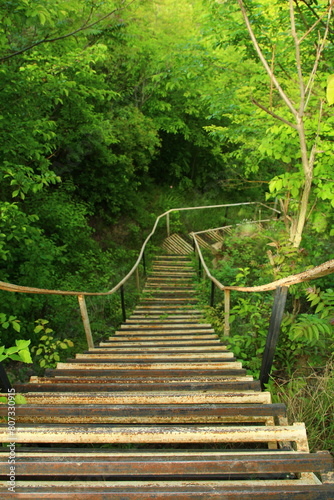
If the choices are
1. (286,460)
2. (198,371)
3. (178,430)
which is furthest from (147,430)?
(198,371)

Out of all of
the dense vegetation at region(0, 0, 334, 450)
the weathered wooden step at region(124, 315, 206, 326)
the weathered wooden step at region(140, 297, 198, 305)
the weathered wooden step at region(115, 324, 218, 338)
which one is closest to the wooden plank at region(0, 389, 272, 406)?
the dense vegetation at region(0, 0, 334, 450)

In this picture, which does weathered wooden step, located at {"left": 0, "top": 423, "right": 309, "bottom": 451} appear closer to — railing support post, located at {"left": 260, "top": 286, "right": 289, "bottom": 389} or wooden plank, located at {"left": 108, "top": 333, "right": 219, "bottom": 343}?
railing support post, located at {"left": 260, "top": 286, "right": 289, "bottom": 389}

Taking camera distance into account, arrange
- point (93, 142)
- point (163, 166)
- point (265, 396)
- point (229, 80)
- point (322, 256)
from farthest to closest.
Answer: point (163, 166) → point (93, 142) → point (229, 80) → point (322, 256) → point (265, 396)

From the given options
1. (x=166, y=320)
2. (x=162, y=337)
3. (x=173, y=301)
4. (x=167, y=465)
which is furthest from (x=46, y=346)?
(x=173, y=301)

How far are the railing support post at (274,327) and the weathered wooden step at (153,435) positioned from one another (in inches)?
34.9

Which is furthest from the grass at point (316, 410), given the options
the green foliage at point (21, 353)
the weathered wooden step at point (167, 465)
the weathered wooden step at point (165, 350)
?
the green foliage at point (21, 353)

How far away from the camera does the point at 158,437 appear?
156 centimetres

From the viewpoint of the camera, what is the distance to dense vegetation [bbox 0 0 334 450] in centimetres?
372

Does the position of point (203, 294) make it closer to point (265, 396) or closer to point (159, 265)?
point (159, 265)

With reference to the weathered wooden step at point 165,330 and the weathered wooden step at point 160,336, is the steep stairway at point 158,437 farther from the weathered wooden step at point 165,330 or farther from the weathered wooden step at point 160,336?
the weathered wooden step at point 165,330

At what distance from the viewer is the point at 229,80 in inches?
273

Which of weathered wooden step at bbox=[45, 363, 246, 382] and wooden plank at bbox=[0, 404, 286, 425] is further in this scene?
weathered wooden step at bbox=[45, 363, 246, 382]

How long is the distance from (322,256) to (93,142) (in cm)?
574

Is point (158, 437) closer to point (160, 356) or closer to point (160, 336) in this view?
point (160, 356)
